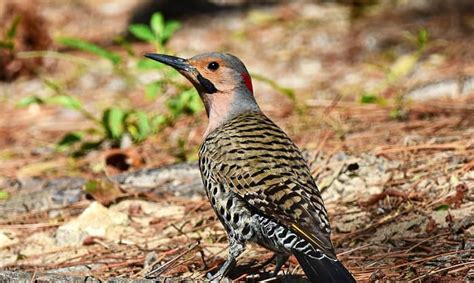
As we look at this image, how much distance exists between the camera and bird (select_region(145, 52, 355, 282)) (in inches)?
150

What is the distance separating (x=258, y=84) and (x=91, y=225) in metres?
3.86

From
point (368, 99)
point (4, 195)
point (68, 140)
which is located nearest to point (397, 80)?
point (368, 99)

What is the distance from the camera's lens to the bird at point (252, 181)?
12.5 ft

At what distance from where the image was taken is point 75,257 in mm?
4992

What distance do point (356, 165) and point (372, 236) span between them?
0.93 metres

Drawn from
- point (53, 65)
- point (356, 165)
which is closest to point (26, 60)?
point (53, 65)

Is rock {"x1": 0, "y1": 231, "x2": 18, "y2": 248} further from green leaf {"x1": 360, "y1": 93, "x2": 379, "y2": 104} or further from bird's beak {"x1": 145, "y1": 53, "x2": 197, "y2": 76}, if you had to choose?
green leaf {"x1": 360, "y1": 93, "x2": 379, "y2": 104}

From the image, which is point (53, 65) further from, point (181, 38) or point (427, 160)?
point (427, 160)

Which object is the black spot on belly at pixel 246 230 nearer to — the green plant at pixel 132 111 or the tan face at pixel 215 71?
the tan face at pixel 215 71

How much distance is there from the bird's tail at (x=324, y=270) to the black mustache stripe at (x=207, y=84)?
1508 millimetres

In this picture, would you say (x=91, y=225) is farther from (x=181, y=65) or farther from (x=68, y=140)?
(x=68, y=140)

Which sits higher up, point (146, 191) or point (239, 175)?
point (239, 175)

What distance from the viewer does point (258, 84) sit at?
8.95m

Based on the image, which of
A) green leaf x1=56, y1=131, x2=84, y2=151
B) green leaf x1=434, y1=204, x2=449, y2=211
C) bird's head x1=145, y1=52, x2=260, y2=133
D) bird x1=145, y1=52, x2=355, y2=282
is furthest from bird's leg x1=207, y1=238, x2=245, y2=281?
green leaf x1=56, y1=131, x2=84, y2=151
